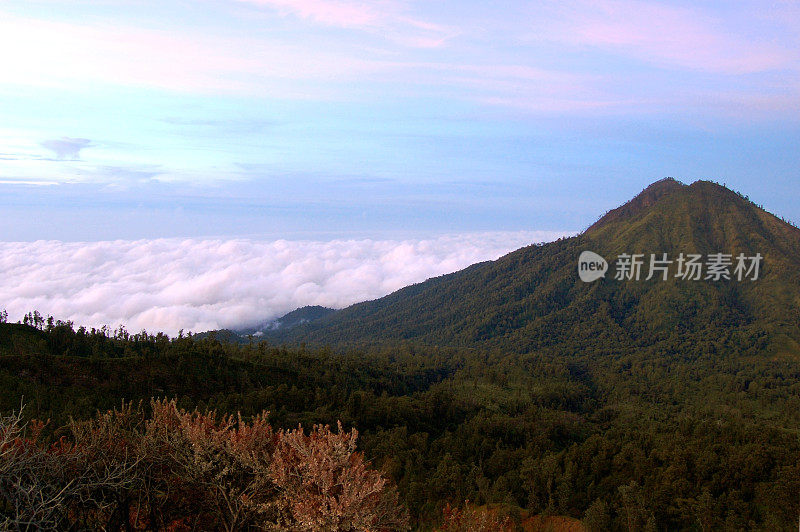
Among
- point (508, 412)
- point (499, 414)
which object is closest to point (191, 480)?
point (499, 414)

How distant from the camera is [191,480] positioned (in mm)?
19641

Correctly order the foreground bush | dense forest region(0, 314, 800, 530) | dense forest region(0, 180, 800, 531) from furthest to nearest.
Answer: dense forest region(0, 314, 800, 530)
dense forest region(0, 180, 800, 531)
the foreground bush

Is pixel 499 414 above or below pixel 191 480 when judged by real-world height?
below

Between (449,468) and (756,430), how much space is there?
171 feet

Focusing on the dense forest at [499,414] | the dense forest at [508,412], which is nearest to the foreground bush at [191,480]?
the dense forest at [499,414]

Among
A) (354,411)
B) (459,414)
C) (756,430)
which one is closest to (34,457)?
(354,411)

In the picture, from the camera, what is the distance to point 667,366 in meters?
189

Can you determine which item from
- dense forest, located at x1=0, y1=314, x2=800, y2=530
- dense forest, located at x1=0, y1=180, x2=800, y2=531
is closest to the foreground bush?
dense forest, located at x1=0, y1=180, x2=800, y2=531

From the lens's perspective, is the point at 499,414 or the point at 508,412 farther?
the point at 508,412

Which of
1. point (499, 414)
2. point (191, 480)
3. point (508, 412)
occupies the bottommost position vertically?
point (508, 412)

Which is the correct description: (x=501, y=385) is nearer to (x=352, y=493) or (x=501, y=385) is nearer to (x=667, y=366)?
(x=667, y=366)

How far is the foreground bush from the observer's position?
16.3 m

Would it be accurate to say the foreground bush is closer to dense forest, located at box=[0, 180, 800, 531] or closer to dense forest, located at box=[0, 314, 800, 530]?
dense forest, located at box=[0, 180, 800, 531]

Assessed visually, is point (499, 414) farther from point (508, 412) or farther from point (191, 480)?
point (191, 480)
